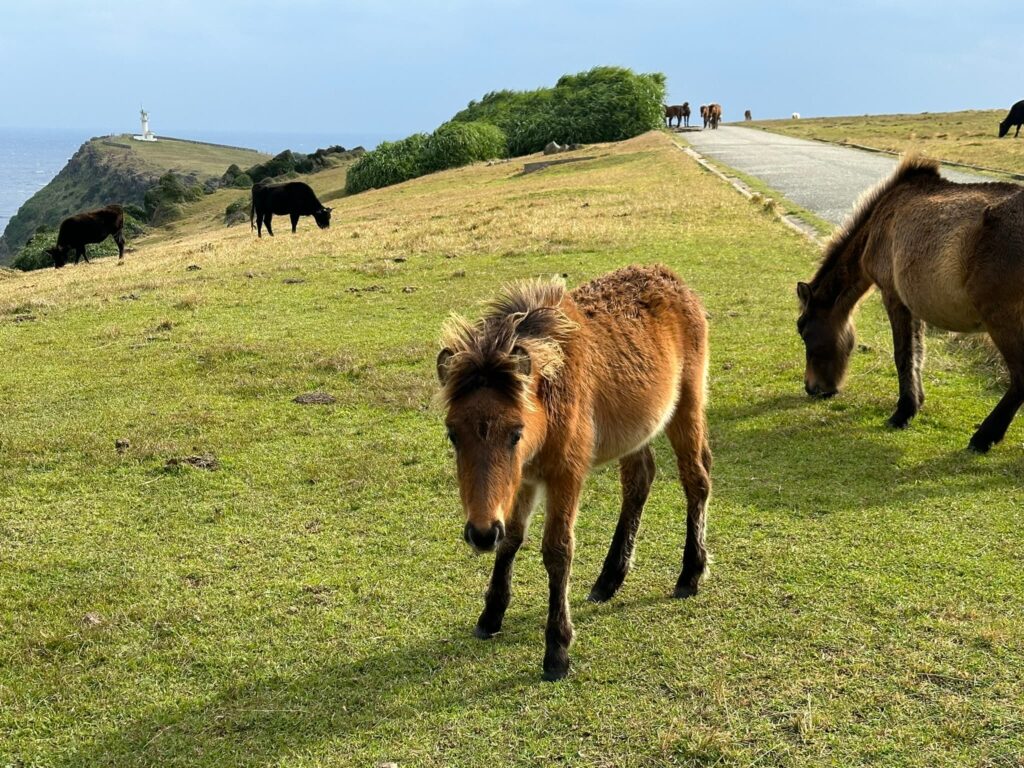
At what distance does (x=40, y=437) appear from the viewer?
8.08 meters

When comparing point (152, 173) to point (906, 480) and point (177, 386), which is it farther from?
point (906, 480)

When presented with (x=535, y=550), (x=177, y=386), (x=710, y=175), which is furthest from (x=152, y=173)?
(x=535, y=550)

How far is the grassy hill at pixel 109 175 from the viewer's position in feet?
280

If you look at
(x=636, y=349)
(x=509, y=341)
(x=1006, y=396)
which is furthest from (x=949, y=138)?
(x=509, y=341)

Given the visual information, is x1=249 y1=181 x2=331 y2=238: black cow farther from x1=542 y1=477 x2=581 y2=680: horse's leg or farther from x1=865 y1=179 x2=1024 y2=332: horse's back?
x1=542 y1=477 x2=581 y2=680: horse's leg

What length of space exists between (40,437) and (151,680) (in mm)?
4712

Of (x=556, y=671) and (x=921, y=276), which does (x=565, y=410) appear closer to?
(x=556, y=671)

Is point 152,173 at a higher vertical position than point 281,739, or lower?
higher

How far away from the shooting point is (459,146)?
158ft

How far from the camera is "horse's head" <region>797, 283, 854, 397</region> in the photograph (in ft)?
27.0

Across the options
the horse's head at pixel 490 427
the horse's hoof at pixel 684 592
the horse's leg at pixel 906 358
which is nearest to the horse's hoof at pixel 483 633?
the horse's hoof at pixel 684 592

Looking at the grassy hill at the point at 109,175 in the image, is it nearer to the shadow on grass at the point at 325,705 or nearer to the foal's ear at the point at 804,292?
the foal's ear at the point at 804,292

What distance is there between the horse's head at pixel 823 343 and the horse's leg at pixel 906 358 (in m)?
0.54

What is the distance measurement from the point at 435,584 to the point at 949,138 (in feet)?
135
